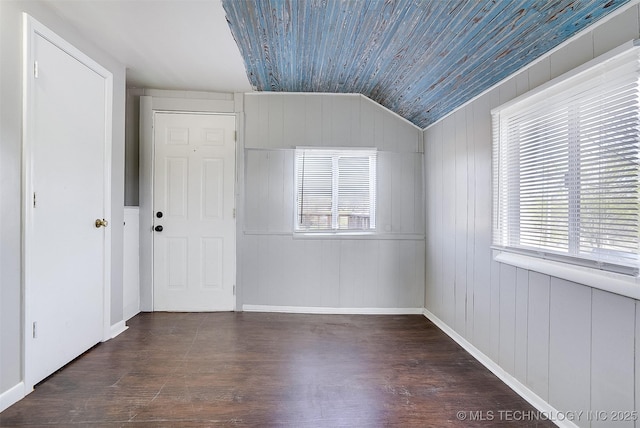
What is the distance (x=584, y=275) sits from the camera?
145cm

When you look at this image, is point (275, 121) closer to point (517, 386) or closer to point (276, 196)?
point (276, 196)

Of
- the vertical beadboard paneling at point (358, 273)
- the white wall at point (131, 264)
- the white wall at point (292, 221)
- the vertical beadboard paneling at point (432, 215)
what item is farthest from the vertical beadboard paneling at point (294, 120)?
the white wall at point (131, 264)

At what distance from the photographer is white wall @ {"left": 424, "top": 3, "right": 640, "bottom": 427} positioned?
133 centimetres

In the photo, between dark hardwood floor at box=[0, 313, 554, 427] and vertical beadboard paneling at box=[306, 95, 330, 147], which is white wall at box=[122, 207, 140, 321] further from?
vertical beadboard paneling at box=[306, 95, 330, 147]

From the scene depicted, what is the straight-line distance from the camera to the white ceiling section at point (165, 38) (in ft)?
6.42

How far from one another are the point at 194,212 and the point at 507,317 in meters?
3.07

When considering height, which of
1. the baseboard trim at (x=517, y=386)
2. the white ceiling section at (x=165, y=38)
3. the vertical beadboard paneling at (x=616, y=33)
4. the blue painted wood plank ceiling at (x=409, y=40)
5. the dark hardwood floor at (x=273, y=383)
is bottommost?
the dark hardwood floor at (x=273, y=383)

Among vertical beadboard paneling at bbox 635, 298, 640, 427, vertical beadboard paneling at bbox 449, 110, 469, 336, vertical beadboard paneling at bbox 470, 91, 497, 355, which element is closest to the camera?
vertical beadboard paneling at bbox 635, 298, 640, 427

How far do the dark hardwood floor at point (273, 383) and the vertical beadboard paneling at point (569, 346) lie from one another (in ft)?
0.73

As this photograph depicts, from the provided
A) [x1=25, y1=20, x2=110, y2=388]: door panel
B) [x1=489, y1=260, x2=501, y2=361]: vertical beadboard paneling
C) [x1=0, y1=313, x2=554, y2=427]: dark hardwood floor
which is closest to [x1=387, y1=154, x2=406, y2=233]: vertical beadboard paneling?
[x1=0, y1=313, x2=554, y2=427]: dark hardwood floor

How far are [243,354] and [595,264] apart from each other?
2316 mm

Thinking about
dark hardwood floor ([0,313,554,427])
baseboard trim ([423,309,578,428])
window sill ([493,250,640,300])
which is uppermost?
window sill ([493,250,640,300])

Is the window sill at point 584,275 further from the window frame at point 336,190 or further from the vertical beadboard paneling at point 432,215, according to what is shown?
the window frame at point 336,190

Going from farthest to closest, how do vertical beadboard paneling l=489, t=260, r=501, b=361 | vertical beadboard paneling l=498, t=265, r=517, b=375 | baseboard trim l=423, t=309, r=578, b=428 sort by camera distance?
1. vertical beadboard paneling l=489, t=260, r=501, b=361
2. vertical beadboard paneling l=498, t=265, r=517, b=375
3. baseboard trim l=423, t=309, r=578, b=428
